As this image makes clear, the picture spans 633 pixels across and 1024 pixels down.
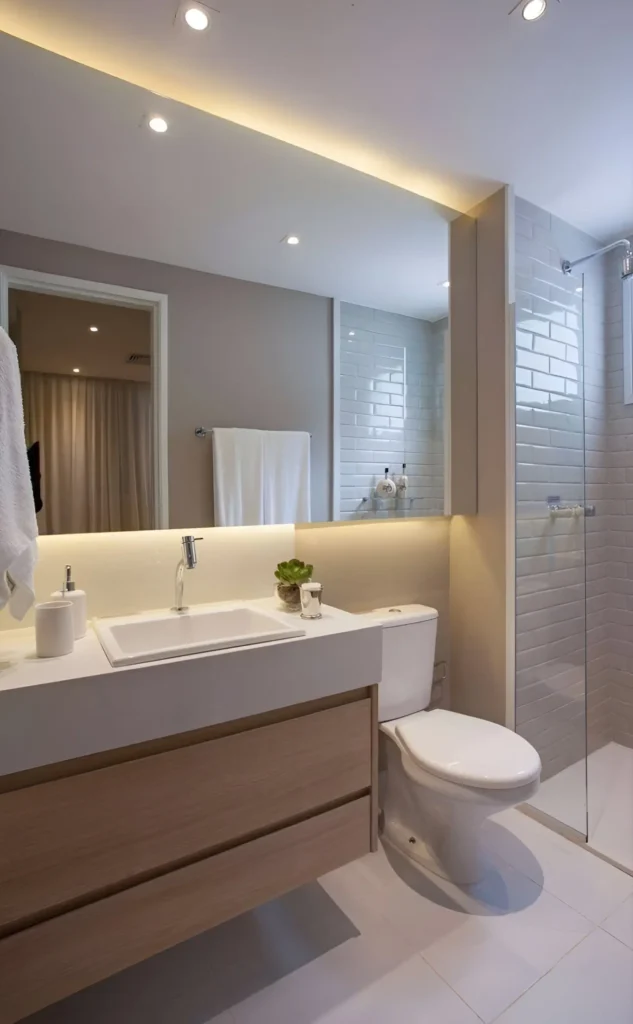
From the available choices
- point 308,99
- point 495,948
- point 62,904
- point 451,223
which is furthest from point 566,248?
point 62,904

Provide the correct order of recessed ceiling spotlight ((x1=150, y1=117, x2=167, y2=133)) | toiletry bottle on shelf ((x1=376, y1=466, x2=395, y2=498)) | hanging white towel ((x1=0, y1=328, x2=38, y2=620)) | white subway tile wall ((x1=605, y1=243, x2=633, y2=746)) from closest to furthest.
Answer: hanging white towel ((x1=0, y1=328, x2=38, y2=620)) < recessed ceiling spotlight ((x1=150, y1=117, x2=167, y2=133)) < toiletry bottle on shelf ((x1=376, y1=466, x2=395, y2=498)) < white subway tile wall ((x1=605, y1=243, x2=633, y2=746))

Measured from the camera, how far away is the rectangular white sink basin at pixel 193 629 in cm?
124

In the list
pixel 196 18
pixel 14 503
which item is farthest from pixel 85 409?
pixel 196 18

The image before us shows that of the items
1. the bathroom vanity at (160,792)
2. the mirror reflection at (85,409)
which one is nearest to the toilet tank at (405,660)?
the bathroom vanity at (160,792)

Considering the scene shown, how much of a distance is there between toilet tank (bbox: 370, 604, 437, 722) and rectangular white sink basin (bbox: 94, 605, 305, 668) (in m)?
0.49

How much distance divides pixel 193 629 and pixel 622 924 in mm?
1565

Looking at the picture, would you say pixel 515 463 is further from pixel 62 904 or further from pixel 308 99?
pixel 62 904

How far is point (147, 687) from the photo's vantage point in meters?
1.08

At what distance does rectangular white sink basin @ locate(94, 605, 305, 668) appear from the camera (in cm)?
124

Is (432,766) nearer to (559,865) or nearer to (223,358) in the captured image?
(559,865)

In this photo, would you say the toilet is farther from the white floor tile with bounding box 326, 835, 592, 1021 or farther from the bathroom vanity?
the bathroom vanity

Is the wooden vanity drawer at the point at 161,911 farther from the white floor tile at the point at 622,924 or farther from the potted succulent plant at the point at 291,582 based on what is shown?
the white floor tile at the point at 622,924

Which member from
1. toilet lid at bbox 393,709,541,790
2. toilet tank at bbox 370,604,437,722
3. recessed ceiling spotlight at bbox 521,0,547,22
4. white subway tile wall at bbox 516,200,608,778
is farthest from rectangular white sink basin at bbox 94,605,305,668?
recessed ceiling spotlight at bbox 521,0,547,22

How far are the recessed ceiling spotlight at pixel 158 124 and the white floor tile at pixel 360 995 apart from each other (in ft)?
7.87
